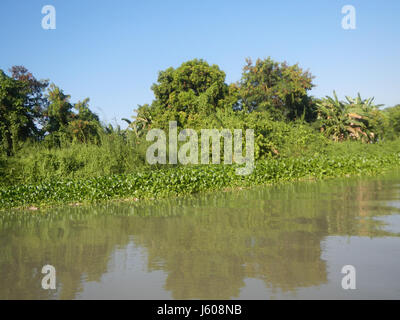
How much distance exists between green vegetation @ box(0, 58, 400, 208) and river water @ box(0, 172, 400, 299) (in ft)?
5.25

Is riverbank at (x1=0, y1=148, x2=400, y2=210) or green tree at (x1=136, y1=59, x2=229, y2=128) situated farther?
green tree at (x1=136, y1=59, x2=229, y2=128)

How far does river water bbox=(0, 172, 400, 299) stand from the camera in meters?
4.50

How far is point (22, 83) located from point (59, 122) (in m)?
6.07

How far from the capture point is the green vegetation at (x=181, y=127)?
38.4 ft

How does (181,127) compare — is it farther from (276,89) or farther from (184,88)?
(276,89)

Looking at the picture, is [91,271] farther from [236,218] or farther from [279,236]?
[236,218]

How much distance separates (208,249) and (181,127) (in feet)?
55.0

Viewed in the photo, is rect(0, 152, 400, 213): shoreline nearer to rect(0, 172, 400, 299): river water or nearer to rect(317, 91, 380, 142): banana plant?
rect(0, 172, 400, 299): river water

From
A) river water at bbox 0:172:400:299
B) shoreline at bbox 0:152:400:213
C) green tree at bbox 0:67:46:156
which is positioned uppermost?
green tree at bbox 0:67:46:156

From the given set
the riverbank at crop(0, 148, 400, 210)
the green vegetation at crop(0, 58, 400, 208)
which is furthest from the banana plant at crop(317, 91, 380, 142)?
the riverbank at crop(0, 148, 400, 210)

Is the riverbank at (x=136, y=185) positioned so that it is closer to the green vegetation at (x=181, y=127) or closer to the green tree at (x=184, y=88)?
the green vegetation at (x=181, y=127)

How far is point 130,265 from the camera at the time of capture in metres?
5.39

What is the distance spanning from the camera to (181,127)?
22406 millimetres
